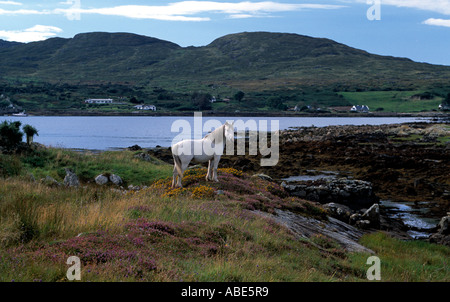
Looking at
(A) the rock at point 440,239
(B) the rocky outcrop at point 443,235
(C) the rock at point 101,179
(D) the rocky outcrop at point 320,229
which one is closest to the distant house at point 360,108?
(C) the rock at point 101,179

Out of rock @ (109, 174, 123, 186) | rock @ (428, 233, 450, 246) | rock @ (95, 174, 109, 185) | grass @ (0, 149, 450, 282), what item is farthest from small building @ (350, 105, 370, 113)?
grass @ (0, 149, 450, 282)

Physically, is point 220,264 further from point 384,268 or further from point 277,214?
point 277,214

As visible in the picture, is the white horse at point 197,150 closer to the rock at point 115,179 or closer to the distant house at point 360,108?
the rock at point 115,179

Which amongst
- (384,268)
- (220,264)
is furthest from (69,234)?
(384,268)

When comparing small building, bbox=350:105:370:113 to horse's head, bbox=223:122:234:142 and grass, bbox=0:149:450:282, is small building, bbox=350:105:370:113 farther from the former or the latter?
horse's head, bbox=223:122:234:142

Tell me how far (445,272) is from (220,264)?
29.3 feet

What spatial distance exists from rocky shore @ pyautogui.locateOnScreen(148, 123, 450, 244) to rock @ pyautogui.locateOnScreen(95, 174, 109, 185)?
41.6 ft

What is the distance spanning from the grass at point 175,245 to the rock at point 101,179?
11.4 metres

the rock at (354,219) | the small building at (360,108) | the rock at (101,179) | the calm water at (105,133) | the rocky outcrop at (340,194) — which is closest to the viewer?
the rock at (354,219)

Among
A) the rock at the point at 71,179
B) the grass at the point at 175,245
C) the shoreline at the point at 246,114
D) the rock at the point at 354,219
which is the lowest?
the rock at the point at 354,219

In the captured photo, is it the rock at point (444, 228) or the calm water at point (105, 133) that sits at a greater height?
the calm water at point (105, 133)

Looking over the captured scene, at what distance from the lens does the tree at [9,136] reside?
93.7 feet

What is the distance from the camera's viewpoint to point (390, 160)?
4497 cm

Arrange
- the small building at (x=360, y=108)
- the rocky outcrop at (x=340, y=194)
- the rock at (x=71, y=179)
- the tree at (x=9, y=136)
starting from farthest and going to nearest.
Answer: the small building at (x=360, y=108) → the tree at (x=9, y=136) → the rocky outcrop at (x=340, y=194) → the rock at (x=71, y=179)
